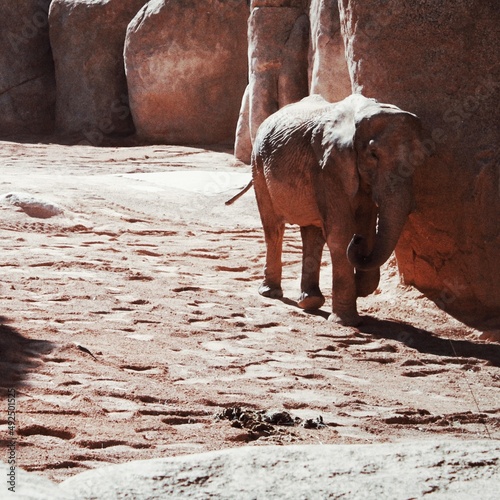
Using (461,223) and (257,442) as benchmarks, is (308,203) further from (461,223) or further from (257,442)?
(257,442)

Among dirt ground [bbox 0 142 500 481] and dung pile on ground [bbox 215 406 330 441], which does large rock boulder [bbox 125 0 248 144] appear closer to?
dirt ground [bbox 0 142 500 481]

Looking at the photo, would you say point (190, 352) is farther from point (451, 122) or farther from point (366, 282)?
point (451, 122)

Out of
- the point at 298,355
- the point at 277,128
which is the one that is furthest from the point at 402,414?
the point at 277,128

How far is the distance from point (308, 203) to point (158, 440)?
3829mm

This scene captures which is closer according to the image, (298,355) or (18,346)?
(18,346)

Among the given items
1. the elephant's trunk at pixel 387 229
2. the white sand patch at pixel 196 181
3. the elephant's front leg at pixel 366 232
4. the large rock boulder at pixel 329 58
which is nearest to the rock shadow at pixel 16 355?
the elephant's trunk at pixel 387 229

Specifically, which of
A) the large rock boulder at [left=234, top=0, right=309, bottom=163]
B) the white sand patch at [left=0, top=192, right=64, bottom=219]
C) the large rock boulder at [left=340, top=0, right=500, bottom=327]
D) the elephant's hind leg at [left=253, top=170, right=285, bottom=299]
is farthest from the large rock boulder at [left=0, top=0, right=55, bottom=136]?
the large rock boulder at [left=340, top=0, right=500, bottom=327]

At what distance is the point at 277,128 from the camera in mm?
8664

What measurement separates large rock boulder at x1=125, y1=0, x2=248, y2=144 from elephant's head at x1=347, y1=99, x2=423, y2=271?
11.4m

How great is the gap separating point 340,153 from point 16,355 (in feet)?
9.43

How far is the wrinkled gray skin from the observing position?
23.9 feet

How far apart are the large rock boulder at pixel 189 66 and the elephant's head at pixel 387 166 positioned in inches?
449

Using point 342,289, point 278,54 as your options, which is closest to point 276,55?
point 278,54

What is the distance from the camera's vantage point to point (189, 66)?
18.5 m
